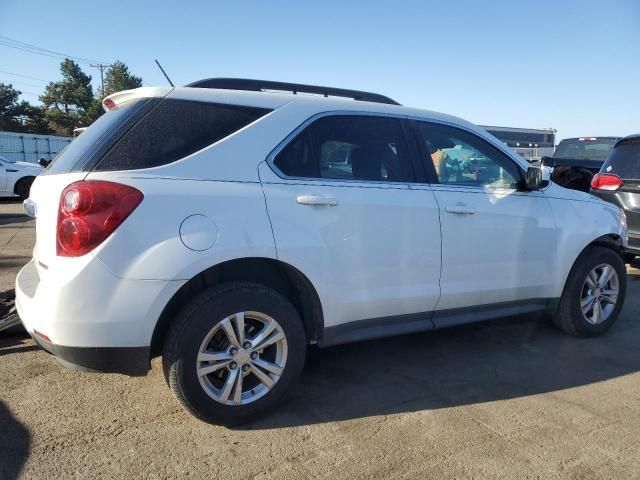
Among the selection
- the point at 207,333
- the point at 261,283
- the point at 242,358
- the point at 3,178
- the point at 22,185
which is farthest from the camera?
the point at 22,185

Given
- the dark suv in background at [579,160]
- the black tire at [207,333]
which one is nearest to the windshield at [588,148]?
the dark suv in background at [579,160]

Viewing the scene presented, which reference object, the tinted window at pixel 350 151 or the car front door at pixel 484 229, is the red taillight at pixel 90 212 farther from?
the car front door at pixel 484 229

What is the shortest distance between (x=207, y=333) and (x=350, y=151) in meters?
1.44

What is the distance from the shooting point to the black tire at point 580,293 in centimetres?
427

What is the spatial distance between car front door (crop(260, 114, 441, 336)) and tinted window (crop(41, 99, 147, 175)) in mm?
791

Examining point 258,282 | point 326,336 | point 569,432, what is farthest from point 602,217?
point 258,282

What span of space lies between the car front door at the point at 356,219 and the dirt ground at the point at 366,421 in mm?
540

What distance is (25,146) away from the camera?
97.5 ft

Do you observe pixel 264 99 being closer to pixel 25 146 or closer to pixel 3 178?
pixel 3 178

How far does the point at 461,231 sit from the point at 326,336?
1.18m

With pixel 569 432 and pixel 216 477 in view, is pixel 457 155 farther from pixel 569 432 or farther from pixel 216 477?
A: pixel 216 477

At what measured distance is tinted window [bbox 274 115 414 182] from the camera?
3.09 metres

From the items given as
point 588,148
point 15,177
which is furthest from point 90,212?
point 15,177

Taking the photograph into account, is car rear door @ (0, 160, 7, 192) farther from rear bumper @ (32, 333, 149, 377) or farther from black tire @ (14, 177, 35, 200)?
rear bumper @ (32, 333, 149, 377)
